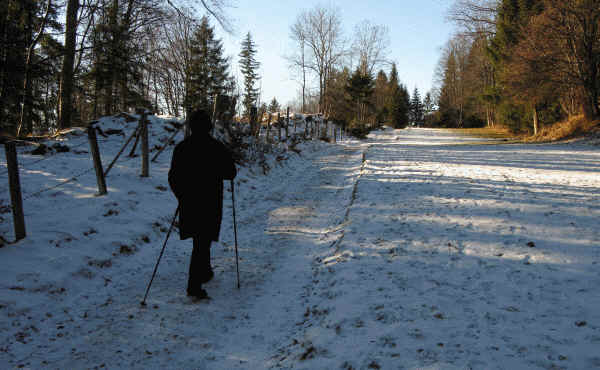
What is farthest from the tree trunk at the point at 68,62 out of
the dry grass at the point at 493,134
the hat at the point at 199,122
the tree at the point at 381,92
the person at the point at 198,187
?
the tree at the point at 381,92

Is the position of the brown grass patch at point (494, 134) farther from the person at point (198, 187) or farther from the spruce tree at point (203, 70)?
the person at point (198, 187)

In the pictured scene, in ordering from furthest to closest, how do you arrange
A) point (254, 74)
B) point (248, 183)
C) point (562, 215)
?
point (254, 74)
point (248, 183)
point (562, 215)

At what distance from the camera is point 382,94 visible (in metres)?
72.0

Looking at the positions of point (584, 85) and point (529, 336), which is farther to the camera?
point (584, 85)

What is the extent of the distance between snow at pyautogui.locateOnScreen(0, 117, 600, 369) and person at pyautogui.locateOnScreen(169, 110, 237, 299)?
1.81ft

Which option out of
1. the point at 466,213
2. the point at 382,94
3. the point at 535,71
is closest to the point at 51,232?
the point at 466,213

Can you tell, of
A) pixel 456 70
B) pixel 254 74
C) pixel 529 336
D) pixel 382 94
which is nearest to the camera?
pixel 529 336

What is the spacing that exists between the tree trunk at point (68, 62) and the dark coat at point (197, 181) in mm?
11344

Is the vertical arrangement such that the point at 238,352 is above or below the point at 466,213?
below

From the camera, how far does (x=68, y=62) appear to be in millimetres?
11742

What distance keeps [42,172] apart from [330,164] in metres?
11.2

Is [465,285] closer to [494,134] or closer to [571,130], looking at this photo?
[571,130]

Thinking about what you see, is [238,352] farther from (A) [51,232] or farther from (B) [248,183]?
(B) [248,183]

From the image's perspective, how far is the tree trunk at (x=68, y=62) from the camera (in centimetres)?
1152
